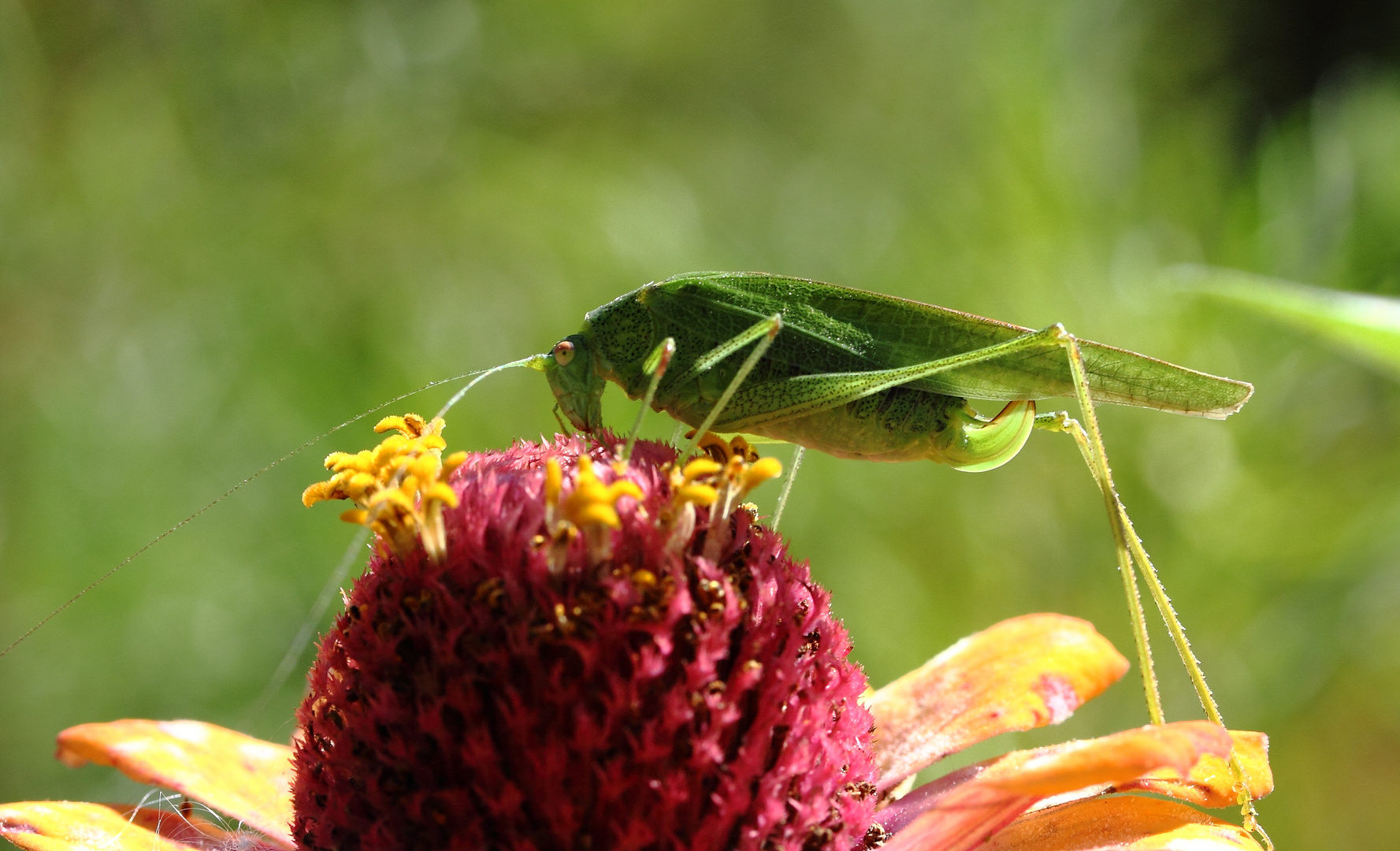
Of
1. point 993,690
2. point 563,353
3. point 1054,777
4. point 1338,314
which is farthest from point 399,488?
point 1338,314

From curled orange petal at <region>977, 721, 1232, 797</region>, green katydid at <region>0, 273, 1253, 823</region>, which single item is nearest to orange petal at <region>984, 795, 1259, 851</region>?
curled orange petal at <region>977, 721, 1232, 797</region>

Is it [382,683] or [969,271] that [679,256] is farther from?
[382,683]

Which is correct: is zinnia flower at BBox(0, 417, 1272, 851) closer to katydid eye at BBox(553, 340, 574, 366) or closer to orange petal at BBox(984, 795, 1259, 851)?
orange petal at BBox(984, 795, 1259, 851)

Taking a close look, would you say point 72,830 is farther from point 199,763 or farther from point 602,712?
point 602,712

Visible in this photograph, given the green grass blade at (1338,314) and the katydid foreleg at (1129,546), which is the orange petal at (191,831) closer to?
the katydid foreleg at (1129,546)

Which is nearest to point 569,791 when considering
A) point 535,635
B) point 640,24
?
point 535,635

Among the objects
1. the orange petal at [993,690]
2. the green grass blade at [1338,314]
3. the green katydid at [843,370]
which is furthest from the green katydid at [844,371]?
the green grass blade at [1338,314]
